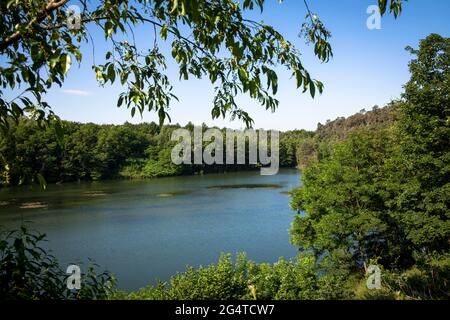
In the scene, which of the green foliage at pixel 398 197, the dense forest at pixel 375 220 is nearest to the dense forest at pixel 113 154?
→ the green foliage at pixel 398 197

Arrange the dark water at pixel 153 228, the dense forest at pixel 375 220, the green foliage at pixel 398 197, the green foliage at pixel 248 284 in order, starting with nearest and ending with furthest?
the green foliage at pixel 248 284, the dense forest at pixel 375 220, the green foliage at pixel 398 197, the dark water at pixel 153 228

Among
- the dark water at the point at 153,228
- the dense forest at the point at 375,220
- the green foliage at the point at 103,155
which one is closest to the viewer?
the dense forest at the point at 375,220

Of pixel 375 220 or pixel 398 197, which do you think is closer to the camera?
pixel 398 197

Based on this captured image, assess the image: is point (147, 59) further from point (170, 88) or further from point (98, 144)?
point (98, 144)

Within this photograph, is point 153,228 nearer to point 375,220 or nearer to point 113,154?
point 375,220

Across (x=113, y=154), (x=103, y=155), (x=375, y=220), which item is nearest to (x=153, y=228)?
(x=375, y=220)

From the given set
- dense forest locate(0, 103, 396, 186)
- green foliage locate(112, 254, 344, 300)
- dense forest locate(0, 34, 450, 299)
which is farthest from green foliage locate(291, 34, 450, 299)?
dense forest locate(0, 103, 396, 186)

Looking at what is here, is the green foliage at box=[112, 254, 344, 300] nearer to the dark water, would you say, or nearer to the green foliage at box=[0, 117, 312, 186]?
the dark water

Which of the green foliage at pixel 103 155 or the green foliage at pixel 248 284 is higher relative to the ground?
the green foliage at pixel 103 155

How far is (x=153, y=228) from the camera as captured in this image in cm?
2505

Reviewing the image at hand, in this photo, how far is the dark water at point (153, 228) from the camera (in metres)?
18.3

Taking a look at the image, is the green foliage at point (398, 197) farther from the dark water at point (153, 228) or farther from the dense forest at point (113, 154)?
the dense forest at point (113, 154)

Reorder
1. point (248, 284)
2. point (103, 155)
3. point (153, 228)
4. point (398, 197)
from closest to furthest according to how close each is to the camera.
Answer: point (248, 284) < point (398, 197) < point (153, 228) < point (103, 155)

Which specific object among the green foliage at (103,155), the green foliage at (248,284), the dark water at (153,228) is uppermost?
the green foliage at (103,155)
